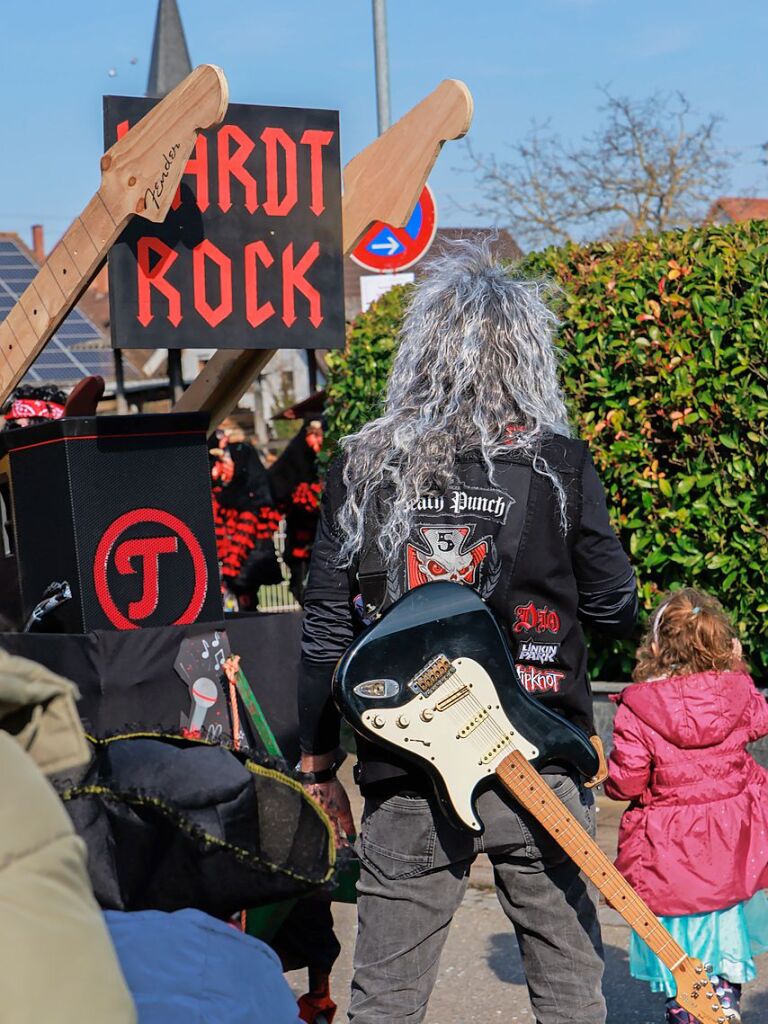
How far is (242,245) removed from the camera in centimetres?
363

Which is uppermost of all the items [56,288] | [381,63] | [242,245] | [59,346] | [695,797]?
[381,63]

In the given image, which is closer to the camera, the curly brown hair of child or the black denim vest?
the black denim vest

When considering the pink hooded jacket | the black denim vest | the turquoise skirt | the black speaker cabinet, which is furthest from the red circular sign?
the turquoise skirt

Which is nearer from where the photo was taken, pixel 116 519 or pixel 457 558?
pixel 457 558

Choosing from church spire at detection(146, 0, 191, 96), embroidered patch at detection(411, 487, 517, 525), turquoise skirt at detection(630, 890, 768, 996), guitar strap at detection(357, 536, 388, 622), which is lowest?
turquoise skirt at detection(630, 890, 768, 996)

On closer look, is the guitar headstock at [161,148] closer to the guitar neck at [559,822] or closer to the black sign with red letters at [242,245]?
the black sign with red letters at [242,245]

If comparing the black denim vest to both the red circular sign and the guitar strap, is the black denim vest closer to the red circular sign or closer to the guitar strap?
the guitar strap

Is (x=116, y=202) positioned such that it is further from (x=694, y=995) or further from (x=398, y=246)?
(x=398, y=246)

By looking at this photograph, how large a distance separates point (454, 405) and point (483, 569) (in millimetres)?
343

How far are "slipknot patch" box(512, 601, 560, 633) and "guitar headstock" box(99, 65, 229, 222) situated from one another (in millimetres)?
1273

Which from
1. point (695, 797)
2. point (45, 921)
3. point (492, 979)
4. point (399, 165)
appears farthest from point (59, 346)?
point (45, 921)

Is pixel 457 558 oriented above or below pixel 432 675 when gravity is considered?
above

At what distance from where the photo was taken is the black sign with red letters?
349cm

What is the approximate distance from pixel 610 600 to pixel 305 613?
666 mm
